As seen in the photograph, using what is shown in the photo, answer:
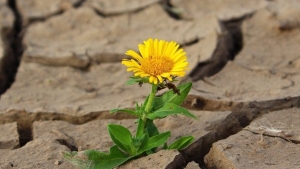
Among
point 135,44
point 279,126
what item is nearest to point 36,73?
point 135,44

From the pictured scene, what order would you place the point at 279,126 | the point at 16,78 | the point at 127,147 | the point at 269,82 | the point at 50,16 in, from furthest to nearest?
the point at 50,16
the point at 16,78
the point at 269,82
the point at 279,126
the point at 127,147

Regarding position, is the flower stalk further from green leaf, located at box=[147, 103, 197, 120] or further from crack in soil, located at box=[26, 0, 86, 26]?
crack in soil, located at box=[26, 0, 86, 26]

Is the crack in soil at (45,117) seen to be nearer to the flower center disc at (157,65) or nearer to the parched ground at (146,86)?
the parched ground at (146,86)

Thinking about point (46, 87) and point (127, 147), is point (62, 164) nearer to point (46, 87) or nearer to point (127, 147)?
point (127, 147)

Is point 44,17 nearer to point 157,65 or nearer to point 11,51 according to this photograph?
point 11,51

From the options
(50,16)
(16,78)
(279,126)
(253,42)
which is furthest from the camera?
(50,16)

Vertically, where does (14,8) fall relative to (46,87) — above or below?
above

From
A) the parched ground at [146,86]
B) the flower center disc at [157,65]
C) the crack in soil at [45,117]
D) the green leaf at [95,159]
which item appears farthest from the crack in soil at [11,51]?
the flower center disc at [157,65]
